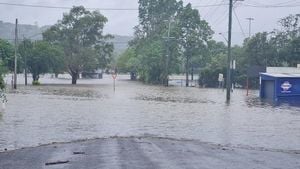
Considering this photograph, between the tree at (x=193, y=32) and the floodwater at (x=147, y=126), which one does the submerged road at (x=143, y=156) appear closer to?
the floodwater at (x=147, y=126)

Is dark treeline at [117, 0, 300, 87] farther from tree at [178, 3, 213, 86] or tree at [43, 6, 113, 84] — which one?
tree at [43, 6, 113, 84]

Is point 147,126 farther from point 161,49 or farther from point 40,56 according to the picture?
point 161,49

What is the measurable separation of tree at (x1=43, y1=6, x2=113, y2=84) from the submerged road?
224 ft

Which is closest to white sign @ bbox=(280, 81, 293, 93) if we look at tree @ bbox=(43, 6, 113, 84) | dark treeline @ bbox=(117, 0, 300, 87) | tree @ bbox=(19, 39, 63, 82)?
dark treeline @ bbox=(117, 0, 300, 87)

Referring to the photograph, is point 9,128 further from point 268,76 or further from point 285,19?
point 285,19

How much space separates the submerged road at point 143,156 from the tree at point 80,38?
6835cm

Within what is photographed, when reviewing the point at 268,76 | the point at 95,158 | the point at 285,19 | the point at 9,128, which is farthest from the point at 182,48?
the point at 95,158

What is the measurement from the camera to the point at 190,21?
270 feet

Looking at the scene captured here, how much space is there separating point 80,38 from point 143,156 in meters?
75.5

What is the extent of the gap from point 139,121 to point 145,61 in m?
63.0

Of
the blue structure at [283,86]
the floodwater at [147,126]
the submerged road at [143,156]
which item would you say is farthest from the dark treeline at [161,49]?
the submerged road at [143,156]

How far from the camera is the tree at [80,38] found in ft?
273

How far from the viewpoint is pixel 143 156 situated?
12078 millimetres

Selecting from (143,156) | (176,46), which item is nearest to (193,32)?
(176,46)
